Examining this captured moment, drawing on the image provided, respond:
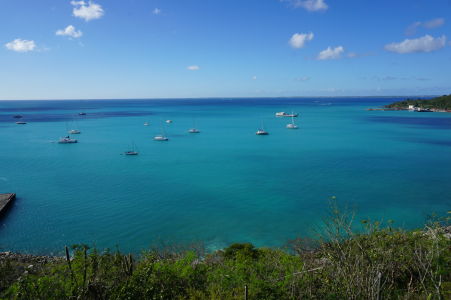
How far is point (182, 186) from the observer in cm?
3019

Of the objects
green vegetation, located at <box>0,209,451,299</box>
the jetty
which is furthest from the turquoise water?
green vegetation, located at <box>0,209,451,299</box>

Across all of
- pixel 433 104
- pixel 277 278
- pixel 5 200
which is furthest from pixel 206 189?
pixel 433 104

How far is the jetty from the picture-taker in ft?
76.0

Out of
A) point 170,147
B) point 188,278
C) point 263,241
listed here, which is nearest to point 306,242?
point 263,241

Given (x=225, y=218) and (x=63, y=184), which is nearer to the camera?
(x=225, y=218)

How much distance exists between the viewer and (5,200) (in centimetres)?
2470

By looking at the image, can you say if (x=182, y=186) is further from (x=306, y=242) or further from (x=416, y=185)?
(x=416, y=185)

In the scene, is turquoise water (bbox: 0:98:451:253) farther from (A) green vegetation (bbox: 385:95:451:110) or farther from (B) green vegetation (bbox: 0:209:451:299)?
(A) green vegetation (bbox: 385:95:451:110)

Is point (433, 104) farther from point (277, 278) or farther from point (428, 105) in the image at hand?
point (277, 278)

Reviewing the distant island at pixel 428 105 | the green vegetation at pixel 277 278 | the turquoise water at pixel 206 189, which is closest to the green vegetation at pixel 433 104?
the distant island at pixel 428 105

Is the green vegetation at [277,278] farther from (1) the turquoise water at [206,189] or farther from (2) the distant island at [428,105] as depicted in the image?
(2) the distant island at [428,105]

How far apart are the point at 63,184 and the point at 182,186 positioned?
12.7 meters

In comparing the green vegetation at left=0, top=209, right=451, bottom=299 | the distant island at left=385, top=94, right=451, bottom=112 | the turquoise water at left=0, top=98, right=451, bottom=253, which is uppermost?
the distant island at left=385, top=94, right=451, bottom=112

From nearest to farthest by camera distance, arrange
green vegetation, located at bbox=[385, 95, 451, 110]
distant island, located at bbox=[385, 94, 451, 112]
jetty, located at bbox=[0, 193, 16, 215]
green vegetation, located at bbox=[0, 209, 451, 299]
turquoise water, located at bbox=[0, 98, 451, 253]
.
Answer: green vegetation, located at bbox=[0, 209, 451, 299] < turquoise water, located at bbox=[0, 98, 451, 253] < jetty, located at bbox=[0, 193, 16, 215] < distant island, located at bbox=[385, 94, 451, 112] < green vegetation, located at bbox=[385, 95, 451, 110]
